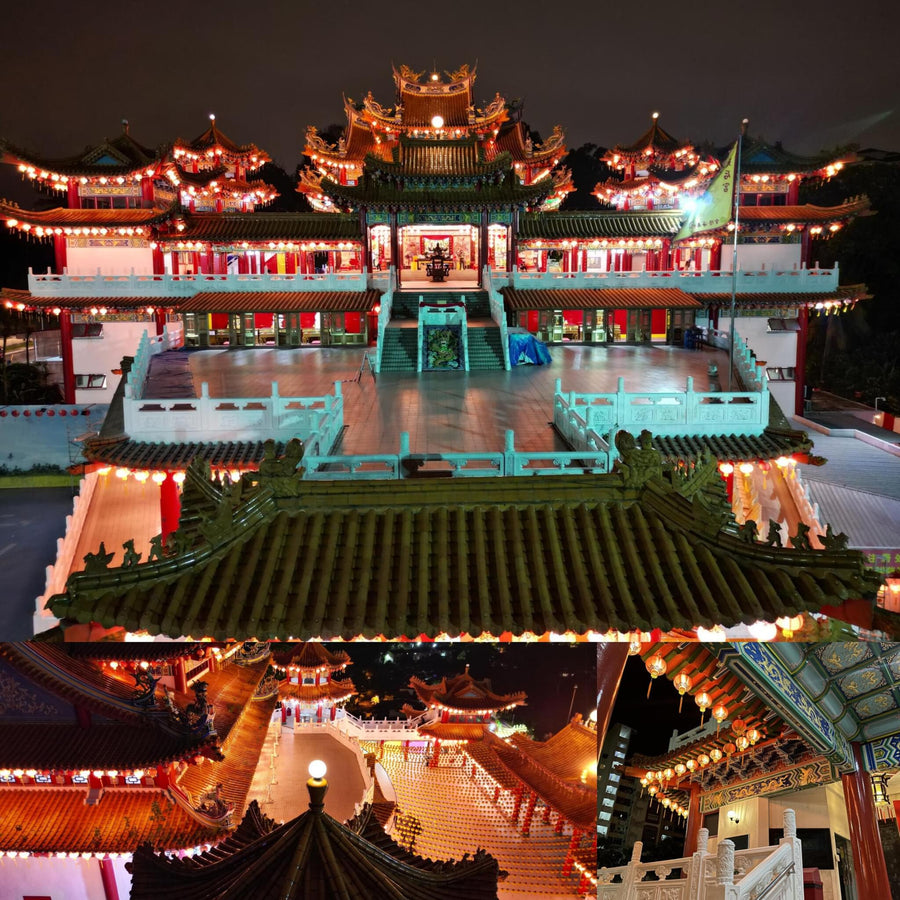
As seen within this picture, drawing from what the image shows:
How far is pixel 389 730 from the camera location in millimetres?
5613

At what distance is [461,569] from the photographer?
7.48m

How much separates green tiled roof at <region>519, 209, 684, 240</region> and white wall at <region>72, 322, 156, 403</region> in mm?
14054

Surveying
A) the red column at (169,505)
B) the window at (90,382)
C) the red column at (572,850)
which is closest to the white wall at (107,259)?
the window at (90,382)

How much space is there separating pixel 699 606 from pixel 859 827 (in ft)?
6.65

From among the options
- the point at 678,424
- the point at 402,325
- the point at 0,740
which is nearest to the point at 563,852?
the point at 0,740

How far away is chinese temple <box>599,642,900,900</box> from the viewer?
5195mm

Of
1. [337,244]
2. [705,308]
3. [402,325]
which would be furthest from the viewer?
[337,244]

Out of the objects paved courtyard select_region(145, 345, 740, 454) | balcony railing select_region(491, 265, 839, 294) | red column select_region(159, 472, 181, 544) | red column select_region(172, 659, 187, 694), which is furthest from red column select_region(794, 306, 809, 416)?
red column select_region(172, 659, 187, 694)

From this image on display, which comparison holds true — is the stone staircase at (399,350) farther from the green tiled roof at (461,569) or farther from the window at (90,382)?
the green tiled roof at (461,569)

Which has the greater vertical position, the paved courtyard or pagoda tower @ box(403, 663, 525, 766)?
the paved courtyard

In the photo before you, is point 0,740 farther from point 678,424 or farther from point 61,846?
point 678,424

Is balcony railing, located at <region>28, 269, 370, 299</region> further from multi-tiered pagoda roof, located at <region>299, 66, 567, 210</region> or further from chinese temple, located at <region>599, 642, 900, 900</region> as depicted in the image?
chinese temple, located at <region>599, 642, 900, 900</region>

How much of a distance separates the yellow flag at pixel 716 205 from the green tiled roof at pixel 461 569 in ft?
61.6

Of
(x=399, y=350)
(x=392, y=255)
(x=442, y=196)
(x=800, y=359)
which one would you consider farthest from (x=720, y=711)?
(x=800, y=359)
